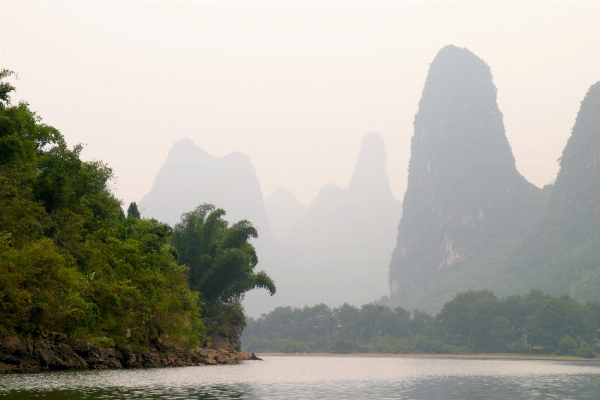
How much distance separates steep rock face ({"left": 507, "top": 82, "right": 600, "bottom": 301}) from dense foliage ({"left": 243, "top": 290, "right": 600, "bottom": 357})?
36.2 meters

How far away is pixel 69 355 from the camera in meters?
31.2

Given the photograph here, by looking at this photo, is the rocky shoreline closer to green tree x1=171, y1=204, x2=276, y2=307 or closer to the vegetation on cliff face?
the vegetation on cliff face

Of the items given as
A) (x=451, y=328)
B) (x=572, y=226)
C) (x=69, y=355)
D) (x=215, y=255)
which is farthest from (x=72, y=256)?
(x=572, y=226)

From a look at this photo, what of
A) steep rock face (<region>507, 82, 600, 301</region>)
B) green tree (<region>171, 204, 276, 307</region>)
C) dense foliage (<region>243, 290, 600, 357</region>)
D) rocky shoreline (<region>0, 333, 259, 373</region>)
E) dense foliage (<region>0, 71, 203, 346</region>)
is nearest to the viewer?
rocky shoreline (<region>0, 333, 259, 373</region>)

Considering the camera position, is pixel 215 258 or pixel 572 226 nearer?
pixel 215 258

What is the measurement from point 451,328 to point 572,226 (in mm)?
63041

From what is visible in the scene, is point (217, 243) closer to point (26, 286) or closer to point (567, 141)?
point (26, 286)

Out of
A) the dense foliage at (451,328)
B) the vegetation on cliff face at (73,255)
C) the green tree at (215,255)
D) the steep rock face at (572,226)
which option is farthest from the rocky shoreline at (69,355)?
the steep rock face at (572,226)

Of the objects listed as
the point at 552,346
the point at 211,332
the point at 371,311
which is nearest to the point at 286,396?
the point at 211,332

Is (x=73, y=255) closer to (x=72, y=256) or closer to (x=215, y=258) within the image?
(x=72, y=256)

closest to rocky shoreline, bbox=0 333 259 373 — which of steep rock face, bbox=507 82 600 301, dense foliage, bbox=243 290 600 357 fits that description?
dense foliage, bbox=243 290 600 357

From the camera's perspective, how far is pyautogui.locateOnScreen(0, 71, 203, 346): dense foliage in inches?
1134

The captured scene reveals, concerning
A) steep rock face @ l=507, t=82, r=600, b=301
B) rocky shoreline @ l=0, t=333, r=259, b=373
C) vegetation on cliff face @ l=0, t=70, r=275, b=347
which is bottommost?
rocky shoreline @ l=0, t=333, r=259, b=373

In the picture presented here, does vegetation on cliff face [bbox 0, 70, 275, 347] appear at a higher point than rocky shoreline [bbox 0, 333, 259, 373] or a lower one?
higher
